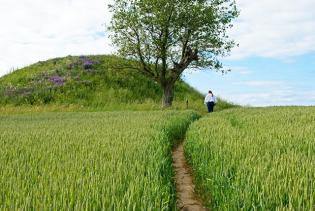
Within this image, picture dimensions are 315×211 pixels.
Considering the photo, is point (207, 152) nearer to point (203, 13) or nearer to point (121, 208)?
point (121, 208)

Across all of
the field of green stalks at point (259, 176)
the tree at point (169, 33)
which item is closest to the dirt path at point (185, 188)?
the field of green stalks at point (259, 176)

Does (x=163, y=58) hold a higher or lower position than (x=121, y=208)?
higher

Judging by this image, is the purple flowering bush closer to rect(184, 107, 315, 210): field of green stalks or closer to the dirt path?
the dirt path

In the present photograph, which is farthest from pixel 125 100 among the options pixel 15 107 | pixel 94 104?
pixel 15 107

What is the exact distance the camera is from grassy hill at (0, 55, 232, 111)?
4125 cm

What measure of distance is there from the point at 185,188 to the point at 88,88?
36.4 meters

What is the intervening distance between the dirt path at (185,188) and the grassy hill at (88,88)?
2662 cm

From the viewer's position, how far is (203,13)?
3706 centimetres

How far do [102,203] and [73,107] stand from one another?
35.5 metres

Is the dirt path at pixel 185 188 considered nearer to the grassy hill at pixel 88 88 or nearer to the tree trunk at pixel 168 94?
the tree trunk at pixel 168 94

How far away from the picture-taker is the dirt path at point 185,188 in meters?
7.68

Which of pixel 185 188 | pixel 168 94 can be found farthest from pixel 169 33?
pixel 185 188

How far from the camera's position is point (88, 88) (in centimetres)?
4438

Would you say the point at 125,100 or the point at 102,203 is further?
the point at 125,100
